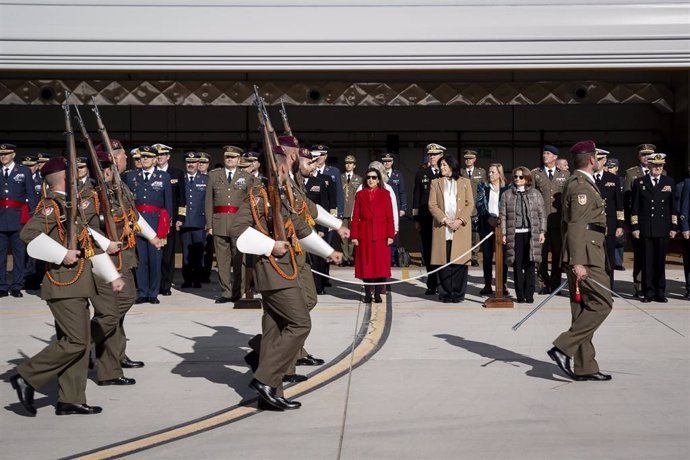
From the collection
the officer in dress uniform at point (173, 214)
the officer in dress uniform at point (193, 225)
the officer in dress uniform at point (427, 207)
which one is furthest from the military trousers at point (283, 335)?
the officer in dress uniform at point (193, 225)

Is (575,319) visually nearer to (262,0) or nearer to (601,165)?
(601,165)

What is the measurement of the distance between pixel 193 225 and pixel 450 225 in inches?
152

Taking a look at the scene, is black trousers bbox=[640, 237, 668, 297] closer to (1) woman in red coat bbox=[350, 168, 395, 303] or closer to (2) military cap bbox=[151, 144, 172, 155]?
(1) woman in red coat bbox=[350, 168, 395, 303]

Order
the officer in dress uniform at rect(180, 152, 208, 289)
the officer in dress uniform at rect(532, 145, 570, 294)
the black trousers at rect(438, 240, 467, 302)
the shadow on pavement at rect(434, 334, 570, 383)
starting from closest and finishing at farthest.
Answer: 1. the shadow on pavement at rect(434, 334, 570, 383)
2. the black trousers at rect(438, 240, 467, 302)
3. the officer in dress uniform at rect(532, 145, 570, 294)
4. the officer in dress uniform at rect(180, 152, 208, 289)

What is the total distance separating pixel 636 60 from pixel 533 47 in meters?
1.56

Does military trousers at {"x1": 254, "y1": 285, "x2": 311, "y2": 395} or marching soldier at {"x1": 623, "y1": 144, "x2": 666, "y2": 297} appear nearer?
military trousers at {"x1": 254, "y1": 285, "x2": 311, "y2": 395}

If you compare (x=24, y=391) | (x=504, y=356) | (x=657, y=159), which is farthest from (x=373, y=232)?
(x=24, y=391)

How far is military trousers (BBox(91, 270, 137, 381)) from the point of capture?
8633 mm

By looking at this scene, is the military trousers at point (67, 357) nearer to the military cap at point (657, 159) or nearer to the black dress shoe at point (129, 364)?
the black dress shoe at point (129, 364)

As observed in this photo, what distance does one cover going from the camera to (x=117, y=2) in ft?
55.8

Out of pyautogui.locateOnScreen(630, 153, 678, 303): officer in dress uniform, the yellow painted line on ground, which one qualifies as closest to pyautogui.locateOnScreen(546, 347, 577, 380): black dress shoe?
the yellow painted line on ground

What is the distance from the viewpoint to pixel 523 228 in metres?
13.7

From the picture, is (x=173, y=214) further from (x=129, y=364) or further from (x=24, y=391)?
(x=24, y=391)

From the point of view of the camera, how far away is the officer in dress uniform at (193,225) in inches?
612
